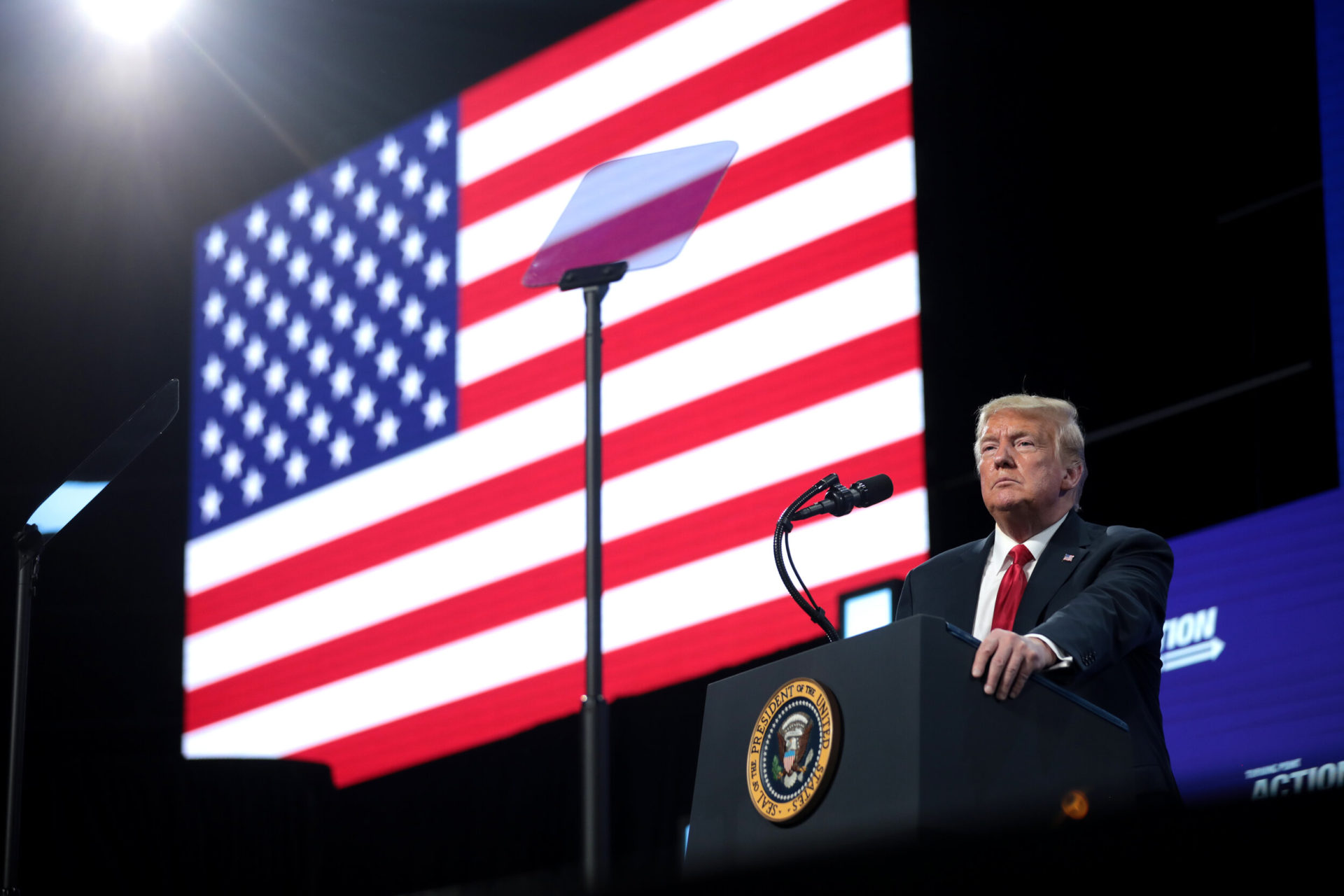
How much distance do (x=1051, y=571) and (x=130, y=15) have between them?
4.73m

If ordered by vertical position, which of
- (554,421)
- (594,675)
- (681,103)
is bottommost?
(594,675)

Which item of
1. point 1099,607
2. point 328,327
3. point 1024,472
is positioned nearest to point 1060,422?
point 1024,472

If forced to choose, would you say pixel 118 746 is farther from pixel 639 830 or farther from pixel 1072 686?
pixel 1072 686

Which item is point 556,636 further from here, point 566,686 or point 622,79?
point 622,79

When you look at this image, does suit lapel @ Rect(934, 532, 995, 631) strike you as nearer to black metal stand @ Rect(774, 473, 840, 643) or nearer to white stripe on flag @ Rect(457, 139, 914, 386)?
black metal stand @ Rect(774, 473, 840, 643)

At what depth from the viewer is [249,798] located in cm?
362

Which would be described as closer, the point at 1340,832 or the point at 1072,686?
the point at 1340,832

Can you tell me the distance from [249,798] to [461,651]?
1225 millimetres

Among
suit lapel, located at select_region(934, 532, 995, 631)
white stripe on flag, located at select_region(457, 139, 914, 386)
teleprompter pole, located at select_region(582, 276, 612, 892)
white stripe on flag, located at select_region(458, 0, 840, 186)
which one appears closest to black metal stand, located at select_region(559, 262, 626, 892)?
teleprompter pole, located at select_region(582, 276, 612, 892)

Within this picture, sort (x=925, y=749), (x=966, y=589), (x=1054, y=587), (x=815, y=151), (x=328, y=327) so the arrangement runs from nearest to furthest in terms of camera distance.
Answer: (x=925, y=749) < (x=1054, y=587) < (x=966, y=589) < (x=815, y=151) < (x=328, y=327)

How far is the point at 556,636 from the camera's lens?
4.58 m

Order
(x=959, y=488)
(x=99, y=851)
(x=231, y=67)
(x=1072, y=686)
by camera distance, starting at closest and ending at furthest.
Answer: (x=1072, y=686) < (x=99, y=851) < (x=959, y=488) < (x=231, y=67)

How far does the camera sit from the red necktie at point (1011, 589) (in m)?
1.87

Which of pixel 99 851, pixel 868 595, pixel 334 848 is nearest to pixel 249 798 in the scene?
pixel 99 851
